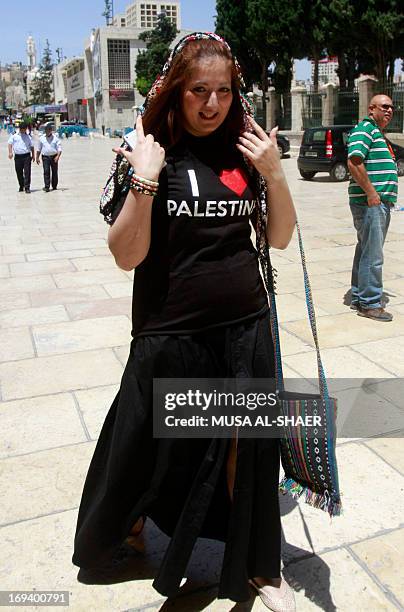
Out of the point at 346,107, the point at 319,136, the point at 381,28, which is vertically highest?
the point at 381,28

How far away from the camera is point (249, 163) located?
2.03 m

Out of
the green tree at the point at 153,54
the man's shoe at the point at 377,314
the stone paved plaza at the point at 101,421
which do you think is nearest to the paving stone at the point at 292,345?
the stone paved plaza at the point at 101,421

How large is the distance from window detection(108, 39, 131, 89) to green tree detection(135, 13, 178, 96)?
8.24 meters

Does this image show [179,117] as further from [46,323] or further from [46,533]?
[46,323]

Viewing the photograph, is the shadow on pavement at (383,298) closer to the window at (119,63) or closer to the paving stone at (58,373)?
the paving stone at (58,373)

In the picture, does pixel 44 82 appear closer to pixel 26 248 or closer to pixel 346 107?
pixel 346 107

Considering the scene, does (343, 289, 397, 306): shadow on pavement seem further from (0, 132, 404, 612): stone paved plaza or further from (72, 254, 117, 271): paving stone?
(72, 254, 117, 271): paving stone

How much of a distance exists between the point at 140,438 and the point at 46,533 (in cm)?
85

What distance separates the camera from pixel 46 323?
5422mm

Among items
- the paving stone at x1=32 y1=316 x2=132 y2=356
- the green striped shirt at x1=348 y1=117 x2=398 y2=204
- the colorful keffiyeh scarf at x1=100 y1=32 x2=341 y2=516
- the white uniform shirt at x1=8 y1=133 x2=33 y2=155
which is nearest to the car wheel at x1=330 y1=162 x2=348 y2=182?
the white uniform shirt at x1=8 y1=133 x2=33 y2=155

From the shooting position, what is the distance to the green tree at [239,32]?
37875 millimetres

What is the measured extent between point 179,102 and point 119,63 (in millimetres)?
94514

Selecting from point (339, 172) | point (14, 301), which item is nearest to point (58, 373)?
point (14, 301)

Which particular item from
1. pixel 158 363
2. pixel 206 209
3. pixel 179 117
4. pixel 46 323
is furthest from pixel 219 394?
pixel 46 323
